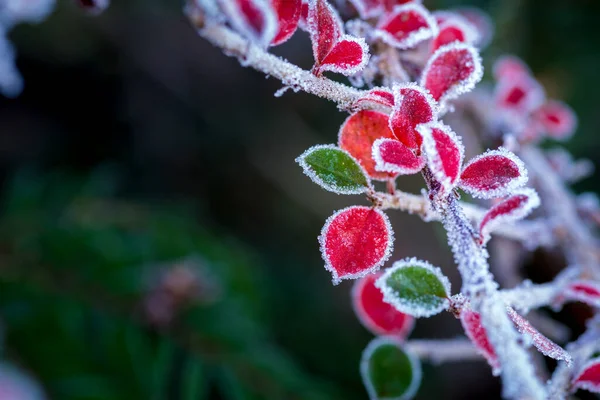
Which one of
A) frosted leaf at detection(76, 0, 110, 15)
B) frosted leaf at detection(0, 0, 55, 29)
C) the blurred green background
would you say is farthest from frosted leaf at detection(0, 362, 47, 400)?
frosted leaf at detection(76, 0, 110, 15)

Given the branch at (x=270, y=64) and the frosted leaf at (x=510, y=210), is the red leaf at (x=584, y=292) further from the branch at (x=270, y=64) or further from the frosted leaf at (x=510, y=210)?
the branch at (x=270, y=64)

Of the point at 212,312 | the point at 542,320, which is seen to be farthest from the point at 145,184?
the point at 542,320

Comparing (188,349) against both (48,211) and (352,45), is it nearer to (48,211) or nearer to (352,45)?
(48,211)

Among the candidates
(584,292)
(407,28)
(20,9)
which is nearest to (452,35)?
(407,28)

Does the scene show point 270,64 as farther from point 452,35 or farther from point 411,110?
point 452,35

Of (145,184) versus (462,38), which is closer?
(462,38)

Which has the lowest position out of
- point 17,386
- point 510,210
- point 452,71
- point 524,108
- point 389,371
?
point 17,386

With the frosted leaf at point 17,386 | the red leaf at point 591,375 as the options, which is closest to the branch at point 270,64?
the red leaf at point 591,375
